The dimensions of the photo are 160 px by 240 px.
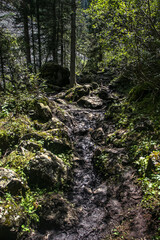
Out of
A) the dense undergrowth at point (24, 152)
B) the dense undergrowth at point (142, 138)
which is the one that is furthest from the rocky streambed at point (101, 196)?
the dense undergrowth at point (24, 152)

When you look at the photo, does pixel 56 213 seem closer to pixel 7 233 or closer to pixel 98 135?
pixel 7 233

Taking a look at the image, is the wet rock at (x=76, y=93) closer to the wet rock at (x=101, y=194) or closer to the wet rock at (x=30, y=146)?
the wet rock at (x=30, y=146)

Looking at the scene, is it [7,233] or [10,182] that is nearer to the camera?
[7,233]

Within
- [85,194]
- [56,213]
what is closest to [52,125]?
[85,194]

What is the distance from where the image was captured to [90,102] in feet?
40.6

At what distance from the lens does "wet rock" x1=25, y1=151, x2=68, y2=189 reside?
5.25 meters

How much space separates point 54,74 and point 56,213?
678 inches

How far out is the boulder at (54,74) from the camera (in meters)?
19.5

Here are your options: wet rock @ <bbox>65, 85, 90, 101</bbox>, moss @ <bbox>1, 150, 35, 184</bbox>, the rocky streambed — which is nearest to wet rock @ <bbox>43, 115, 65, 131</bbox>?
the rocky streambed

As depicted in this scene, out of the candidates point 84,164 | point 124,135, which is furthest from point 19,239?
point 124,135

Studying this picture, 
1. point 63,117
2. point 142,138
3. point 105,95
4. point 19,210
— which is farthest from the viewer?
point 105,95

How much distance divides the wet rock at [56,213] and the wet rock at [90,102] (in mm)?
7948

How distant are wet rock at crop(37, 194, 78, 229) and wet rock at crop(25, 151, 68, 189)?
0.49m

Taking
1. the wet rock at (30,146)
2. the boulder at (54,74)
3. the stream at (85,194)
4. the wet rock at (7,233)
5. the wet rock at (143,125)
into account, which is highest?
the boulder at (54,74)
